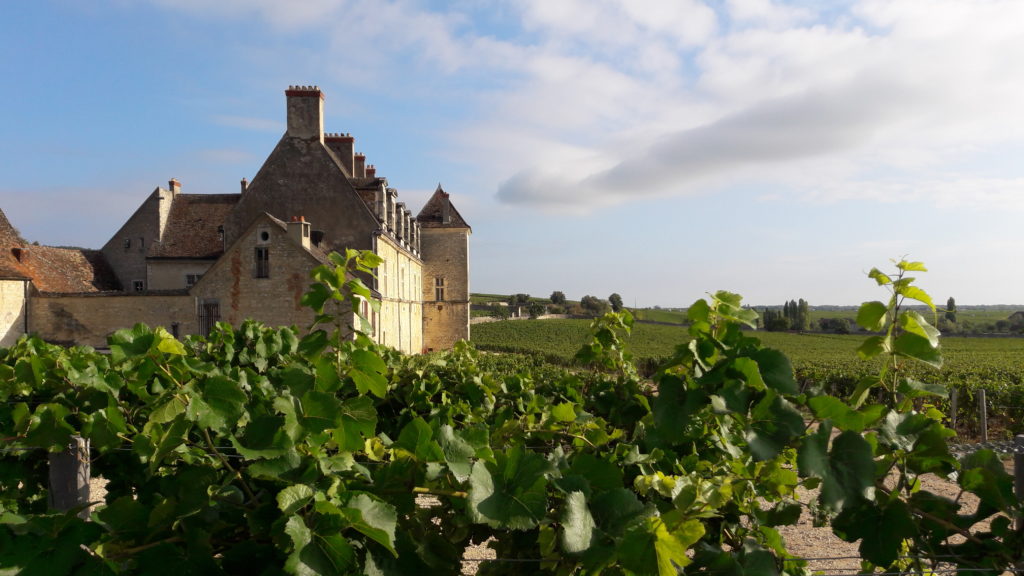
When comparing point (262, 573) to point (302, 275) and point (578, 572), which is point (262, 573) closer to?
point (578, 572)

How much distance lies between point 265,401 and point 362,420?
1.03m

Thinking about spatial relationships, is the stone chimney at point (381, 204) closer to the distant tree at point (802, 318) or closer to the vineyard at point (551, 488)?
the vineyard at point (551, 488)

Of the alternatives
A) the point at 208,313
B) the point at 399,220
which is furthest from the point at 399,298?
the point at 208,313

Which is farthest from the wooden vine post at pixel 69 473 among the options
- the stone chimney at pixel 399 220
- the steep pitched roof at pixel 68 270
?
the stone chimney at pixel 399 220

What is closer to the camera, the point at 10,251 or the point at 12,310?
the point at 12,310

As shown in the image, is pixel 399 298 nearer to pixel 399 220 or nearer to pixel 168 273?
pixel 399 220

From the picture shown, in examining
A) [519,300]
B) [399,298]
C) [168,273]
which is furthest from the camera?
[519,300]

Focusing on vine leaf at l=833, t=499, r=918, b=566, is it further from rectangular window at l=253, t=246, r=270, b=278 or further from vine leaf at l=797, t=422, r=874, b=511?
rectangular window at l=253, t=246, r=270, b=278

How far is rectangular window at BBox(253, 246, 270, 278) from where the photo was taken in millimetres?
20641

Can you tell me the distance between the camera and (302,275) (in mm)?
20531

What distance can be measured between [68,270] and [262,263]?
41.7 ft

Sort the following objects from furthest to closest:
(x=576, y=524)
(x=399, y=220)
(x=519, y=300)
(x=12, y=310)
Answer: (x=519, y=300) → (x=399, y=220) → (x=12, y=310) → (x=576, y=524)

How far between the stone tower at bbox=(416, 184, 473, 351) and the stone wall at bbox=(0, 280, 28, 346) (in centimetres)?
1888

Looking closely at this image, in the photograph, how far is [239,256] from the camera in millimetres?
20734
